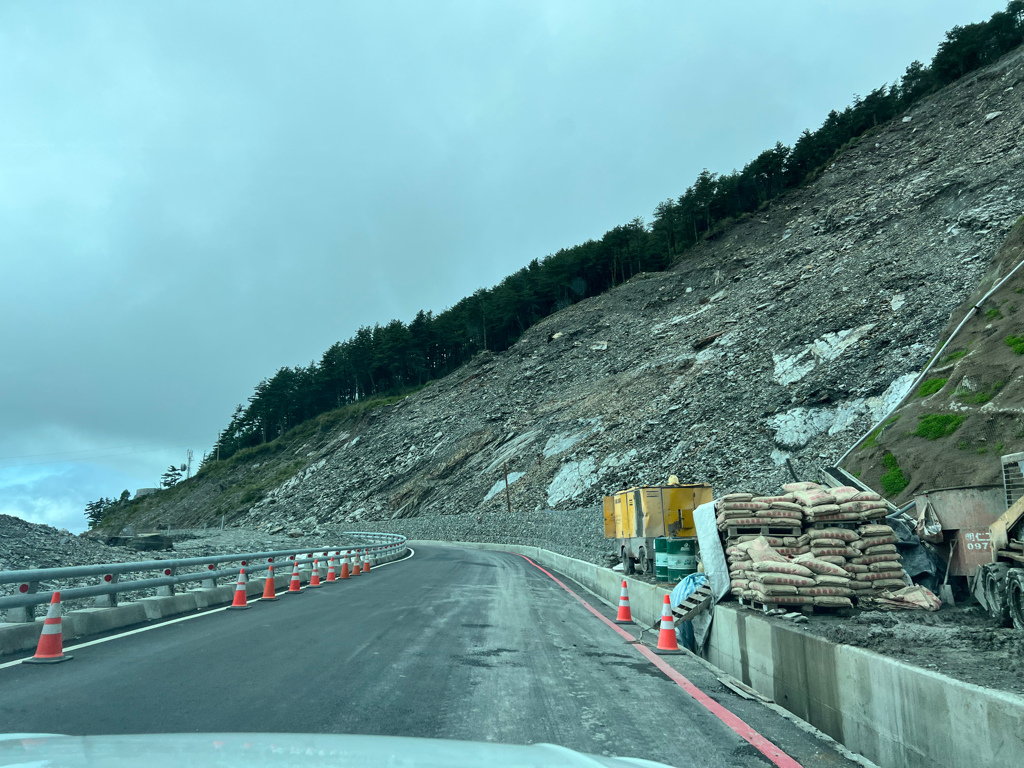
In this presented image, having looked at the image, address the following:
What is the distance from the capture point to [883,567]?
8820 mm

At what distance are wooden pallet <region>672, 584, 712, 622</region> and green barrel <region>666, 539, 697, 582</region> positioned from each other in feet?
9.99

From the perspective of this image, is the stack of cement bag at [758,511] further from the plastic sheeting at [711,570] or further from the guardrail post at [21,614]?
the guardrail post at [21,614]

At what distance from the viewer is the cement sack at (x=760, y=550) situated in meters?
8.80

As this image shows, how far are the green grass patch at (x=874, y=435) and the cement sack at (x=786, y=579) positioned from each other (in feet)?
63.0

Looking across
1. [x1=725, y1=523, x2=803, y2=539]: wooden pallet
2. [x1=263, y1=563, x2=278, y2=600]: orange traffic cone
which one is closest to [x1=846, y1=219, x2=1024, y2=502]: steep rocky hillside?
[x1=725, y1=523, x2=803, y2=539]: wooden pallet

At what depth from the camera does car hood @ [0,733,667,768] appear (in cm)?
264

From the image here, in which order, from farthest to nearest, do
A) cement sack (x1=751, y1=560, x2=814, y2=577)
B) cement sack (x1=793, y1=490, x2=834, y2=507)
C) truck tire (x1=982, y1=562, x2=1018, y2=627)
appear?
cement sack (x1=793, y1=490, x2=834, y2=507)
cement sack (x1=751, y1=560, x2=814, y2=577)
truck tire (x1=982, y1=562, x2=1018, y2=627)

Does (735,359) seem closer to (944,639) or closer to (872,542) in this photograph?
(872,542)

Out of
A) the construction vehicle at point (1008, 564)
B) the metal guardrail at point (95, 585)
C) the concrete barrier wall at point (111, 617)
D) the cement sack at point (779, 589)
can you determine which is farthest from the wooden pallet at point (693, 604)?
the metal guardrail at point (95, 585)

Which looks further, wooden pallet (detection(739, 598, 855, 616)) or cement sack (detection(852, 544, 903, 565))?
cement sack (detection(852, 544, 903, 565))

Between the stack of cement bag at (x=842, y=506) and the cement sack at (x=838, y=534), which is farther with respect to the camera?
the stack of cement bag at (x=842, y=506)

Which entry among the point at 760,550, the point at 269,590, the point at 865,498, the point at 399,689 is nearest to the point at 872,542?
the point at 865,498

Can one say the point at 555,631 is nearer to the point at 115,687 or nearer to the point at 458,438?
the point at 115,687

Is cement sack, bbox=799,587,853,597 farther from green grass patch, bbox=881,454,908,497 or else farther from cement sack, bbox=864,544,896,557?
green grass patch, bbox=881,454,908,497
